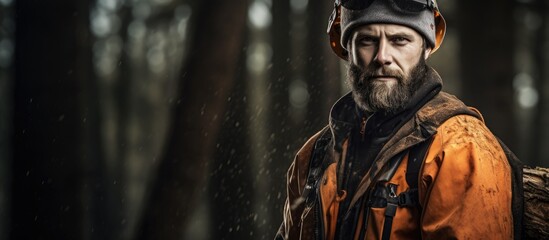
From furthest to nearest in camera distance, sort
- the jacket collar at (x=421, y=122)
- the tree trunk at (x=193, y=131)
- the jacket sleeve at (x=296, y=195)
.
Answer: the tree trunk at (x=193, y=131) < the jacket sleeve at (x=296, y=195) < the jacket collar at (x=421, y=122)

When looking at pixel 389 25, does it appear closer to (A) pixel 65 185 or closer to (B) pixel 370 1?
(B) pixel 370 1

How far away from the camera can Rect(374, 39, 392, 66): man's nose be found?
9.70 feet

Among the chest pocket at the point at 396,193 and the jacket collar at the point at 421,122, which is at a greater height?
the jacket collar at the point at 421,122

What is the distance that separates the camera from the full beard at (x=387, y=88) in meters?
2.96

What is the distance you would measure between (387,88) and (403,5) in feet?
1.28

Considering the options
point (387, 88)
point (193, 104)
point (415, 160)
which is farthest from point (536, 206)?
point (193, 104)

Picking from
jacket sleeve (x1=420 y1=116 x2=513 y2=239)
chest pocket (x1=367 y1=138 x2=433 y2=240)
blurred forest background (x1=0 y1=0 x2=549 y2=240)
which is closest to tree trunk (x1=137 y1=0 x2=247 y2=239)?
blurred forest background (x1=0 y1=0 x2=549 y2=240)

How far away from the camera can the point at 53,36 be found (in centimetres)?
575

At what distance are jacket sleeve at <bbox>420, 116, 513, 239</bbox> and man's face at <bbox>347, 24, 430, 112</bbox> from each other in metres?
0.41

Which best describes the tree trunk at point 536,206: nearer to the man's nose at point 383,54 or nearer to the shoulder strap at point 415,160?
the shoulder strap at point 415,160

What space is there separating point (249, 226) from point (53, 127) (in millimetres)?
6416

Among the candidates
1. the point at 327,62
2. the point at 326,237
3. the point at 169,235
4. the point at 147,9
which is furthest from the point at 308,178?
the point at 147,9

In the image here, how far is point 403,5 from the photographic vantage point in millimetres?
2994

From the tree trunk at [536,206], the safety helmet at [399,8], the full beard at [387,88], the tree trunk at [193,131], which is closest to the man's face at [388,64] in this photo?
the full beard at [387,88]
